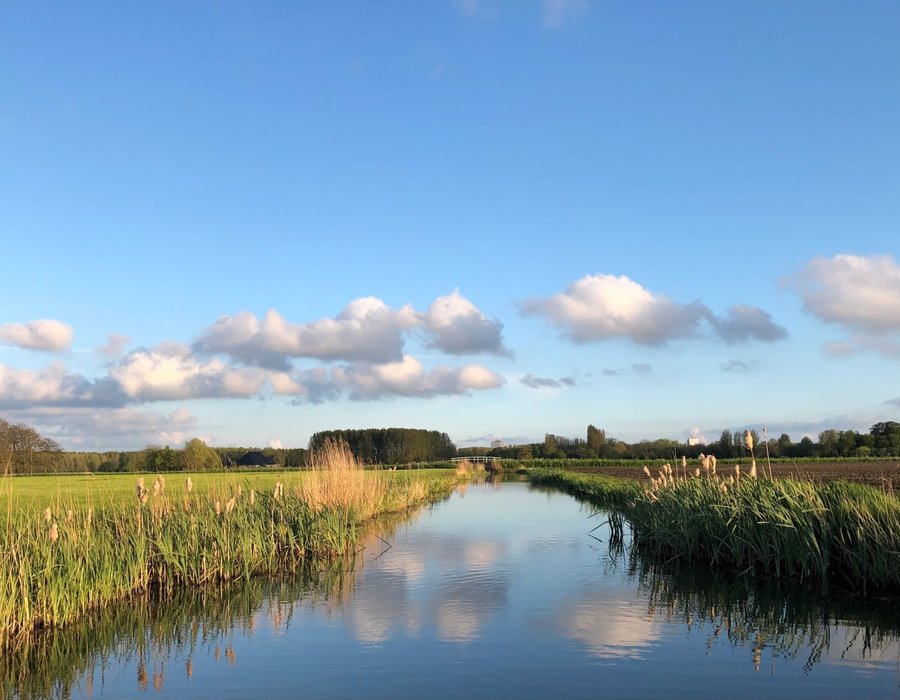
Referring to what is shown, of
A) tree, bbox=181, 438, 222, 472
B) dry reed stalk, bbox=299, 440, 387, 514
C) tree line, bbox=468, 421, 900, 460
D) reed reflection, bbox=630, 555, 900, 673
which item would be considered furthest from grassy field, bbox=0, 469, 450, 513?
tree line, bbox=468, 421, 900, 460

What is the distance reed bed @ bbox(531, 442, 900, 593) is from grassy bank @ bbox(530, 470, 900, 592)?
15 mm

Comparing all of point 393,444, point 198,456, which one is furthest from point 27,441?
point 393,444

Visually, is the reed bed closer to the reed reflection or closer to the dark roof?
the reed reflection

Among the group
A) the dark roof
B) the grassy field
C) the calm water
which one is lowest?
the dark roof

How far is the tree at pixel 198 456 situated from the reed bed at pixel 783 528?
56293 millimetres

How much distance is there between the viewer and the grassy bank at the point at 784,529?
988 cm

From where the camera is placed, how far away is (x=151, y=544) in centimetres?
1128

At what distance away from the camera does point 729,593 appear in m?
10.8

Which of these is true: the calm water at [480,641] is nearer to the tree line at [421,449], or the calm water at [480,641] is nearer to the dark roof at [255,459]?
the tree line at [421,449]

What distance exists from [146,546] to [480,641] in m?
6.11

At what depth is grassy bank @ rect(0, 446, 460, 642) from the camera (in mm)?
8680

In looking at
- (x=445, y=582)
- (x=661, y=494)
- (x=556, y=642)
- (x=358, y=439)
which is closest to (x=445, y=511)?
(x=661, y=494)

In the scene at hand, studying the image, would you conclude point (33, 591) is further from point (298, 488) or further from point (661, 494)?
point (661, 494)

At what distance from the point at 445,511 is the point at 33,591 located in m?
19.2
